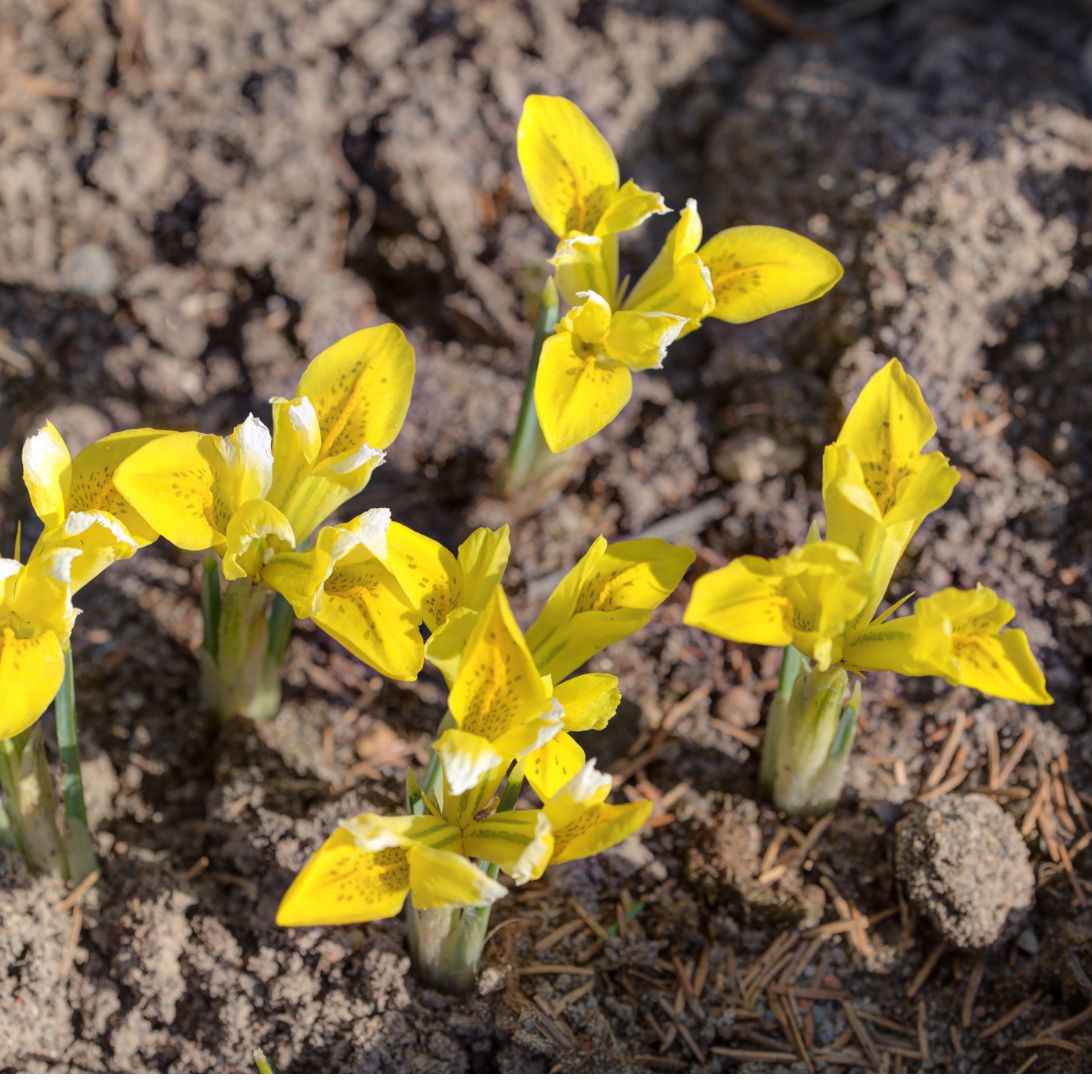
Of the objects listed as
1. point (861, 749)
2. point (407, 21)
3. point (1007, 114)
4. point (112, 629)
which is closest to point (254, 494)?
point (112, 629)

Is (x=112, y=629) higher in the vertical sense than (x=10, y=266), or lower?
lower

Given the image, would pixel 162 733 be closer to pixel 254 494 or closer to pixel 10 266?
pixel 254 494

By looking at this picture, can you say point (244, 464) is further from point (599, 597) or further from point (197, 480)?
point (599, 597)

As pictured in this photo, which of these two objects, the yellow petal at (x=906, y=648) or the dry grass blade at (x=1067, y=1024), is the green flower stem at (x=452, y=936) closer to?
the yellow petal at (x=906, y=648)

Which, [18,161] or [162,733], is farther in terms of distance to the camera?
[18,161]

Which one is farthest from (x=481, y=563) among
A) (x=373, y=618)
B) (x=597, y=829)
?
(x=597, y=829)

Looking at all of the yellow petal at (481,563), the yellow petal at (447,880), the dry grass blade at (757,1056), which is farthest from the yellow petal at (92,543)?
the dry grass blade at (757,1056)

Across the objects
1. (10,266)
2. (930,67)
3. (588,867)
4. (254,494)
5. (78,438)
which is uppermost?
(930,67)
